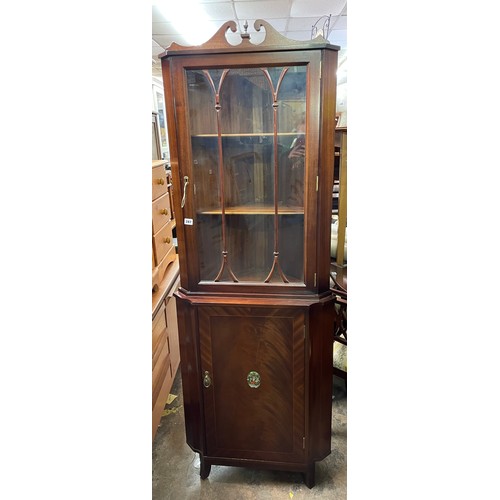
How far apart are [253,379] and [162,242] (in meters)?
0.78

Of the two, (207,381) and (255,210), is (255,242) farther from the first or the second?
(207,381)

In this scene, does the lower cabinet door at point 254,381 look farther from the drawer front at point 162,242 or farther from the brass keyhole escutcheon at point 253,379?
the drawer front at point 162,242

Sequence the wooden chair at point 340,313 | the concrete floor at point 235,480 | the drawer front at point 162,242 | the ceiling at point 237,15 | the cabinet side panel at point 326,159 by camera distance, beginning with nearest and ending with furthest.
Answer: the cabinet side panel at point 326,159, the concrete floor at point 235,480, the drawer front at point 162,242, the wooden chair at point 340,313, the ceiling at point 237,15

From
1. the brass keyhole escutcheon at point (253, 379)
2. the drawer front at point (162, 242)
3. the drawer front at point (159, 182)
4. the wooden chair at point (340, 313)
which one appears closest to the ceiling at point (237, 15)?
the drawer front at point (159, 182)

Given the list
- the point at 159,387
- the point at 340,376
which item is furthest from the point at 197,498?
the point at 340,376

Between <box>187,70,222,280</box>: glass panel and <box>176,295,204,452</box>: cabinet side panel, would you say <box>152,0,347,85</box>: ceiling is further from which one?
<box>176,295,204,452</box>: cabinet side panel

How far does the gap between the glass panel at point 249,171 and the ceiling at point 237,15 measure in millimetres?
1444

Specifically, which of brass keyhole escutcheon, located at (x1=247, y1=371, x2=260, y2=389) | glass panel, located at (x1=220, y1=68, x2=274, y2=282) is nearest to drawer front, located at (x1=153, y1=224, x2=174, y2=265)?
glass panel, located at (x1=220, y1=68, x2=274, y2=282)

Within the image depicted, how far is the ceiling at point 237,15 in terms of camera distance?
2.54m

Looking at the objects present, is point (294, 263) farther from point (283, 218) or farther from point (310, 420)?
point (310, 420)

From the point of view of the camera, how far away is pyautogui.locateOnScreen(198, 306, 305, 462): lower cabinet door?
1257 mm

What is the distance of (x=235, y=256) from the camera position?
4.28ft
